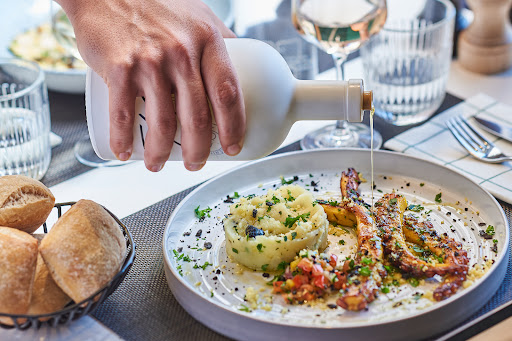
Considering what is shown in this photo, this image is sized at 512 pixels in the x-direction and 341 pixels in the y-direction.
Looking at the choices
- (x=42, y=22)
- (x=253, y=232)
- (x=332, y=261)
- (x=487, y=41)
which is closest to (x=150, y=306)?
(x=253, y=232)

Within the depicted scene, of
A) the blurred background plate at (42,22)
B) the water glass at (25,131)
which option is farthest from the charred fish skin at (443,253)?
the blurred background plate at (42,22)

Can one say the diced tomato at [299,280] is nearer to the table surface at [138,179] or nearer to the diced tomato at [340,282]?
the diced tomato at [340,282]

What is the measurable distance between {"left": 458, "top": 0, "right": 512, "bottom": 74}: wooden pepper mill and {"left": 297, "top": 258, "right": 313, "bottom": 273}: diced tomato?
1.21m

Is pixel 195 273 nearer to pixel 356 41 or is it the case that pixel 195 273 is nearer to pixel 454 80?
pixel 356 41

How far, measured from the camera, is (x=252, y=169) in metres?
1.45

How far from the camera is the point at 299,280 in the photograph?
3.52ft

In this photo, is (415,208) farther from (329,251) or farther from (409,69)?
(409,69)

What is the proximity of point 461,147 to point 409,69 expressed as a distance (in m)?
0.30

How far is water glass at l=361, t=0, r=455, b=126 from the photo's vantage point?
1.72 metres

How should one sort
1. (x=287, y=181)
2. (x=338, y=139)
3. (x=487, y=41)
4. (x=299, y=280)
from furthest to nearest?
(x=487, y=41) → (x=338, y=139) → (x=287, y=181) → (x=299, y=280)

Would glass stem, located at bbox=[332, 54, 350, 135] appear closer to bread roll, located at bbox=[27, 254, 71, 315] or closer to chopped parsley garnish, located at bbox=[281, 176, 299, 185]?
chopped parsley garnish, located at bbox=[281, 176, 299, 185]

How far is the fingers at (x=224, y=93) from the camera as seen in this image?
1020 mm

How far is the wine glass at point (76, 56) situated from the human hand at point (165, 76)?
61cm

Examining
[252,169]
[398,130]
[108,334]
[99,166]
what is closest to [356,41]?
[398,130]
